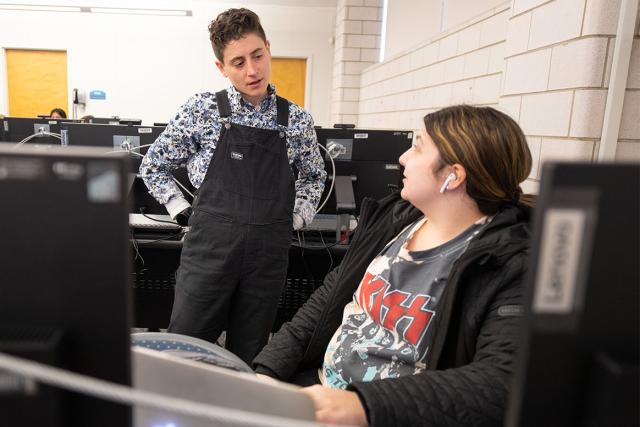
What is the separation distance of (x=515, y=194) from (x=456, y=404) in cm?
47

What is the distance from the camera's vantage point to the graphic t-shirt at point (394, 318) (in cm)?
95

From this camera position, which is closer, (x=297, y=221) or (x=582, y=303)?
(x=582, y=303)

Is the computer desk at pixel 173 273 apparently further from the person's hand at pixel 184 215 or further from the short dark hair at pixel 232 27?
the short dark hair at pixel 232 27

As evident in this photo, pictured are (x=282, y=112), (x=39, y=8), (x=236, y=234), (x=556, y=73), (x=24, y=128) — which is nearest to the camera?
(x=556, y=73)

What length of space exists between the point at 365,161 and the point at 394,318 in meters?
1.20

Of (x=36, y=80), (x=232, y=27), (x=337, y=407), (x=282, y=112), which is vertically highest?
(x=36, y=80)

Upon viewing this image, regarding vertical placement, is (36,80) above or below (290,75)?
below

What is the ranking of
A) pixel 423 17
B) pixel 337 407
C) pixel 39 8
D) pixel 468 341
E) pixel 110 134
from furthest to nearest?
pixel 39 8 → pixel 423 17 → pixel 110 134 → pixel 468 341 → pixel 337 407

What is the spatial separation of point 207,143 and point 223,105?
0.14 metres

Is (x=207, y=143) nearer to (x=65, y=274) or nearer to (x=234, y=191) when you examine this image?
(x=234, y=191)

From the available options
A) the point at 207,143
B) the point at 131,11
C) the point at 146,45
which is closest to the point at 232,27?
the point at 207,143

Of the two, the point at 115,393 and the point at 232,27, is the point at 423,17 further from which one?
the point at 115,393

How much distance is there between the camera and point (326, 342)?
116 centimetres

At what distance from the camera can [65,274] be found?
36 cm
